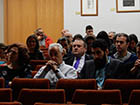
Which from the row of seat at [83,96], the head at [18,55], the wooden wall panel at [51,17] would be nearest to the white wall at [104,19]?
the wooden wall panel at [51,17]

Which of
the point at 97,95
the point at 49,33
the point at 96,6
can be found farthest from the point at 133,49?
the point at 49,33

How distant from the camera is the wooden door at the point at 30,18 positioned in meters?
10.6

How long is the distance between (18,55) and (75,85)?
1040mm

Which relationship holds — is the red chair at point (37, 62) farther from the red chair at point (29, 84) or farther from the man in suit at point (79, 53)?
the red chair at point (29, 84)

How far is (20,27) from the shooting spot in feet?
35.8

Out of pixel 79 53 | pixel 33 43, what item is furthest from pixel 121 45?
pixel 33 43

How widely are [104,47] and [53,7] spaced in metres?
6.55

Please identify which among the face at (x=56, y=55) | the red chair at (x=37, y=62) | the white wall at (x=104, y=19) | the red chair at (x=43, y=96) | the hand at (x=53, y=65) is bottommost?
the red chair at (x=43, y=96)

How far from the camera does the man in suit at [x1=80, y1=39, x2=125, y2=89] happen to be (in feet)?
13.9

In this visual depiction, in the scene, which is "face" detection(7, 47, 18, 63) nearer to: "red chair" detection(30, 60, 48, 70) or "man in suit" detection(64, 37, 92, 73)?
"man in suit" detection(64, 37, 92, 73)

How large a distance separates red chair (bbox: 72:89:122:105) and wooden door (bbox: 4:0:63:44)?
7406mm

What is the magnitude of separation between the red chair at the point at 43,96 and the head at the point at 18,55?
97cm

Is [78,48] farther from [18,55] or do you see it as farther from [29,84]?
[29,84]

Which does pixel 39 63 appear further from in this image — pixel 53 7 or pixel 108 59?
pixel 53 7
